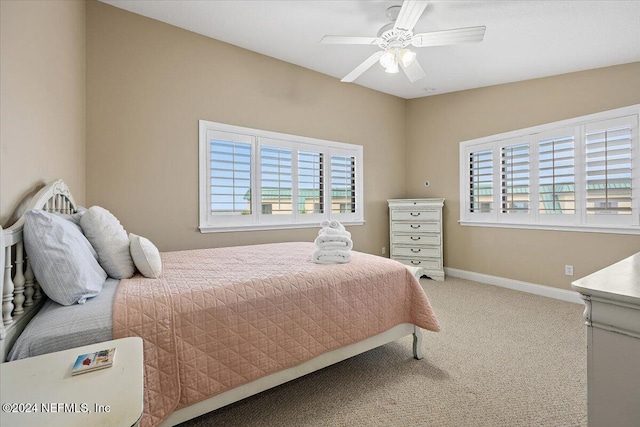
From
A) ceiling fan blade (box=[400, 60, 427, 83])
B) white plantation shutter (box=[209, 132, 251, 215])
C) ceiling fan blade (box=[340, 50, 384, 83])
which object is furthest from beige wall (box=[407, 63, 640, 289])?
white plantation shutter (box=[209, 132, 251, 215])

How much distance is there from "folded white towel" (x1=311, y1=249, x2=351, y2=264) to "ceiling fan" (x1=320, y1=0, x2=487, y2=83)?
1.66m

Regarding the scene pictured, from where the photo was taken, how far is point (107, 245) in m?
1.68

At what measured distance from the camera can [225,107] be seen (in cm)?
329

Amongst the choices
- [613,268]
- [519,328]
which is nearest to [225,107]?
[613,268]

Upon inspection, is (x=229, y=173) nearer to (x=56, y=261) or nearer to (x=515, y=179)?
(x=56, y=261)

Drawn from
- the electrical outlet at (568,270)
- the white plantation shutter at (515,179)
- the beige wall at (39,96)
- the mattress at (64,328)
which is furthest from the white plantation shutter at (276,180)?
the electrical outlet at (568,270)

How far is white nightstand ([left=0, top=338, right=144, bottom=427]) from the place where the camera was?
2.09ft

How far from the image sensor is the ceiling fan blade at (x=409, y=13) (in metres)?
1.92

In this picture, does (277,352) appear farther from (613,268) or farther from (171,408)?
(613,268)

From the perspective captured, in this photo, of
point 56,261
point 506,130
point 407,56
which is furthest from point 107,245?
point 506,130

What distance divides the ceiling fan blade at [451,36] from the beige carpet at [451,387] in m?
2.36

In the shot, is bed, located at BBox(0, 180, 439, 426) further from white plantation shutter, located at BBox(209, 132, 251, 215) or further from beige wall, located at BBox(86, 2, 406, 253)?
white plantation shutter, located at BBox(209, 132, 251, 215)

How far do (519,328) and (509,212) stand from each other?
72.8 inches

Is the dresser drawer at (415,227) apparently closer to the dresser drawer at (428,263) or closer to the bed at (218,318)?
the dresser drawer at (428,263)
